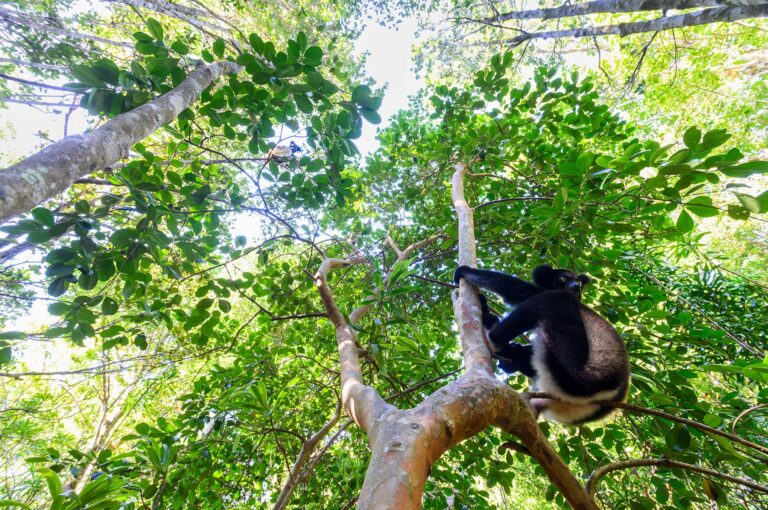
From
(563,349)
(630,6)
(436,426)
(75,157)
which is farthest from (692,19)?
(75,157)

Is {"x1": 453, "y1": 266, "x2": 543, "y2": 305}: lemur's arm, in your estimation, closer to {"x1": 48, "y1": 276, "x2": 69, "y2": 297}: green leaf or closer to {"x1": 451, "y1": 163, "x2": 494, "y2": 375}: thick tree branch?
{"x1": 451, "y1": 163, "x2": 494, "y2": 375}: thick tree branch

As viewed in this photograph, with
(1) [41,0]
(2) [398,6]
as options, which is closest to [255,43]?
(1) [41,0]

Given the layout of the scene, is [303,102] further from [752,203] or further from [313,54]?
[752,203]

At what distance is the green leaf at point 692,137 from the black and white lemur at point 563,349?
1.19m

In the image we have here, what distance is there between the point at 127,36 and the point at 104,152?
27.9ft

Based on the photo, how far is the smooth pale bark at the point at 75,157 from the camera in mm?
1212

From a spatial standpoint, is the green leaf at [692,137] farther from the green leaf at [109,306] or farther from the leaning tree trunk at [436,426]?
the green leaf at [109,306]

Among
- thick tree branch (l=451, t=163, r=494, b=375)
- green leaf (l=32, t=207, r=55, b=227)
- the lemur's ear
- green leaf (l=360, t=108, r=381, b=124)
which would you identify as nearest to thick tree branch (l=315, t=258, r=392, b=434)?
thick tree branch (l=451, t=163, r=494, b=375)

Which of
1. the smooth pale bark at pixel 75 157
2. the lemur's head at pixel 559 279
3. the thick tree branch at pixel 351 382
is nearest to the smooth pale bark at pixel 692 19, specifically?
the lemur's head at pixel 559 279

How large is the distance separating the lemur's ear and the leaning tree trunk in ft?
4.88

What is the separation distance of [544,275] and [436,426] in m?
2.38

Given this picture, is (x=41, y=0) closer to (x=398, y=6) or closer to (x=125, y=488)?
(x=398, y=6)

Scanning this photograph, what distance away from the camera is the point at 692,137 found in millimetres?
1281

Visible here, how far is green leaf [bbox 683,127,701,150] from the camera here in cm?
126
